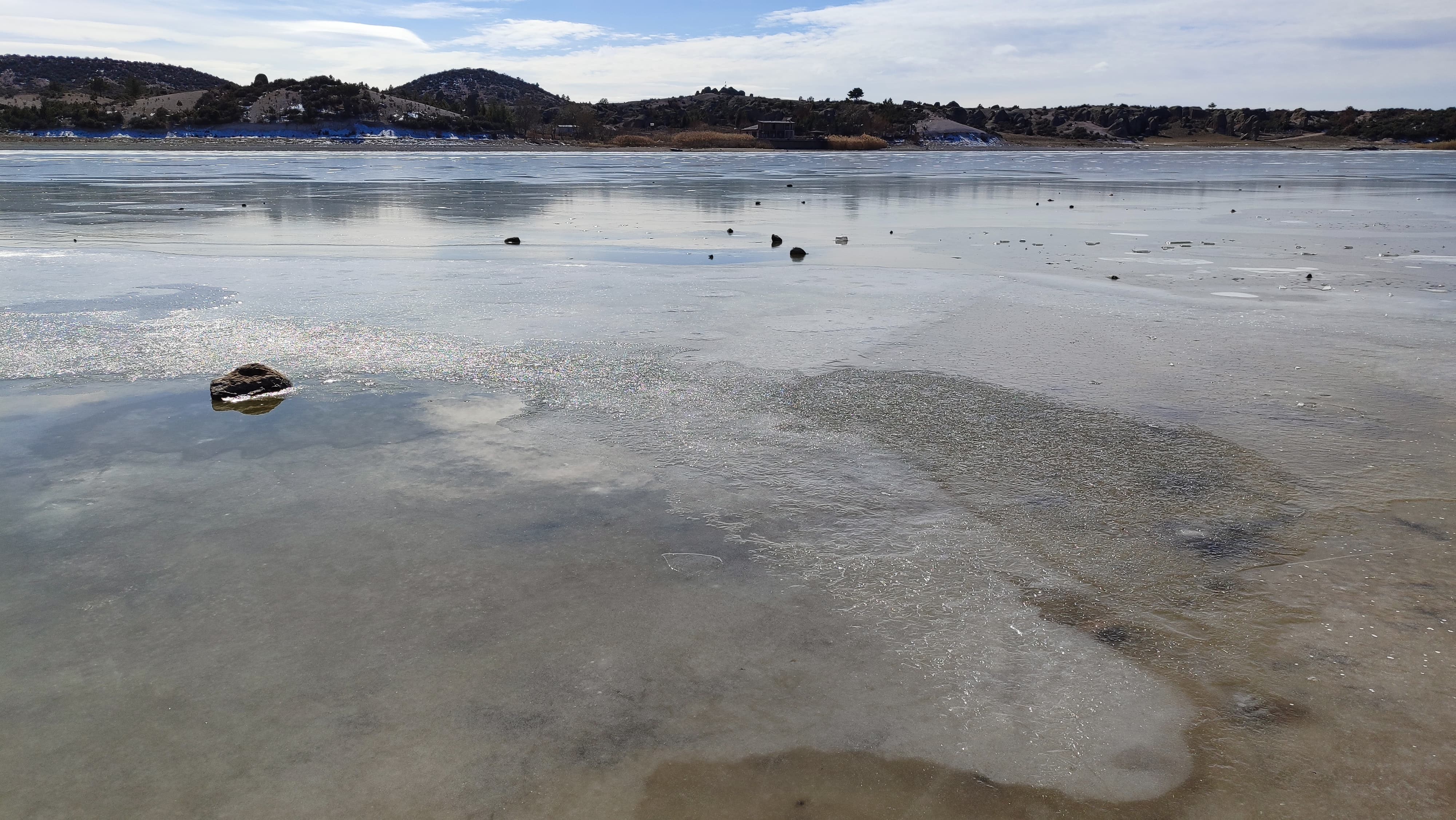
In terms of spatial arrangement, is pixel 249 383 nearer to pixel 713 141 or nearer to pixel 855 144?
pixel 855 144

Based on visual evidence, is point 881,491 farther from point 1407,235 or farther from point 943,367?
point 1407,235

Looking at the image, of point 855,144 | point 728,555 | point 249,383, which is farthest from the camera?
point 855,144

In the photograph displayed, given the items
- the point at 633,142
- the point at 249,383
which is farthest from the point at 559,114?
the point at 249,383

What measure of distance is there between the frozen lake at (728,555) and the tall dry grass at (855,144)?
296 ft

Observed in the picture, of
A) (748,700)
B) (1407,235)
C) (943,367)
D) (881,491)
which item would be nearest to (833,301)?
(943,367)

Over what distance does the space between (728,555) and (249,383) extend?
3.44 meters

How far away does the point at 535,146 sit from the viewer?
86000 mm

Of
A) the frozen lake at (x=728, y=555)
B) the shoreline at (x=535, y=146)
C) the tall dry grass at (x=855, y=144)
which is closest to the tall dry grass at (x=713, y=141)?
the shoreline at (x=535, y=146)

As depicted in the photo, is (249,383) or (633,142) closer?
(249,383)

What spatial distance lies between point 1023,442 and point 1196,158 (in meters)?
70.4

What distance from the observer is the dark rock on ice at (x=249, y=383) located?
536cm

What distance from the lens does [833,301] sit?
839cm

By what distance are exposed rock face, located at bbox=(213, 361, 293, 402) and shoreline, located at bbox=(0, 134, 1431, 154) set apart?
66641 mm

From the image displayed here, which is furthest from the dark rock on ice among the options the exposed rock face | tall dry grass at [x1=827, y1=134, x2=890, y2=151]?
tall dry grass at [x1=827, y1=134, x2=890, y2=151]
